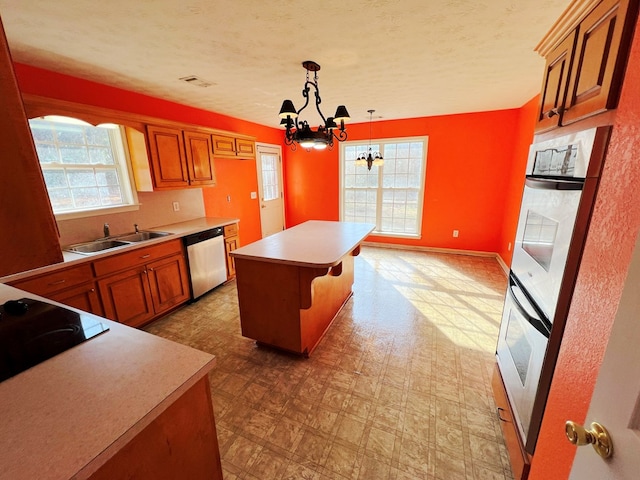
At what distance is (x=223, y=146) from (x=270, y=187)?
1696 millimetres

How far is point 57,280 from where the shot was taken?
1.93m

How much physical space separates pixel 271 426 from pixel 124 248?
6.38 ft

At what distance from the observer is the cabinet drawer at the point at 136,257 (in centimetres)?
219

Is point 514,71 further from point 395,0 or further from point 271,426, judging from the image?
point 271,426

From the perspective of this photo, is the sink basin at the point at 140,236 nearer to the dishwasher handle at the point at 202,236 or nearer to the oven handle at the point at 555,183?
the dishwasher handle at the point at 202,236

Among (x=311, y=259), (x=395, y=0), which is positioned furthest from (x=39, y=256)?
(x=395, y=0)

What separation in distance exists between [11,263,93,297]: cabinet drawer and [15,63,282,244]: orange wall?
59.1 inches

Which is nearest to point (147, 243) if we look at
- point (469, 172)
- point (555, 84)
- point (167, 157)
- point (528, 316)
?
point (167, 157)

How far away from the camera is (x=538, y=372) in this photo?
3.57 feet

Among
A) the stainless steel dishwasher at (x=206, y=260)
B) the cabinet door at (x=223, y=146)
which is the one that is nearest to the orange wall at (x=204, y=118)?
the cabinet door at (x=223, y=146)

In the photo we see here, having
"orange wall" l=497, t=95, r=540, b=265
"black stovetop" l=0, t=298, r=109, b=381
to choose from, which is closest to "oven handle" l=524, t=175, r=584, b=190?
"black stovetop" l=0, t=298, r=109, b=381

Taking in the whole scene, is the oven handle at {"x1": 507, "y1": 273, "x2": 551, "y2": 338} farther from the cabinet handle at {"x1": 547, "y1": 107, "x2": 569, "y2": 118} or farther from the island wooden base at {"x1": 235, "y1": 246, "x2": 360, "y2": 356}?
the island wooden base at {"x1": 235, "y1": 246, "x2": 360, "y2": 356}

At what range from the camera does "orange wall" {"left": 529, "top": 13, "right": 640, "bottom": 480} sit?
0.66m

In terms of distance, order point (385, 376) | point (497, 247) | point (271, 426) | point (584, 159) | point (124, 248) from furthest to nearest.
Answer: point (497, 247)
point (124, 248)
point (385, 376)
point (271, 426)
point (584, 159)
